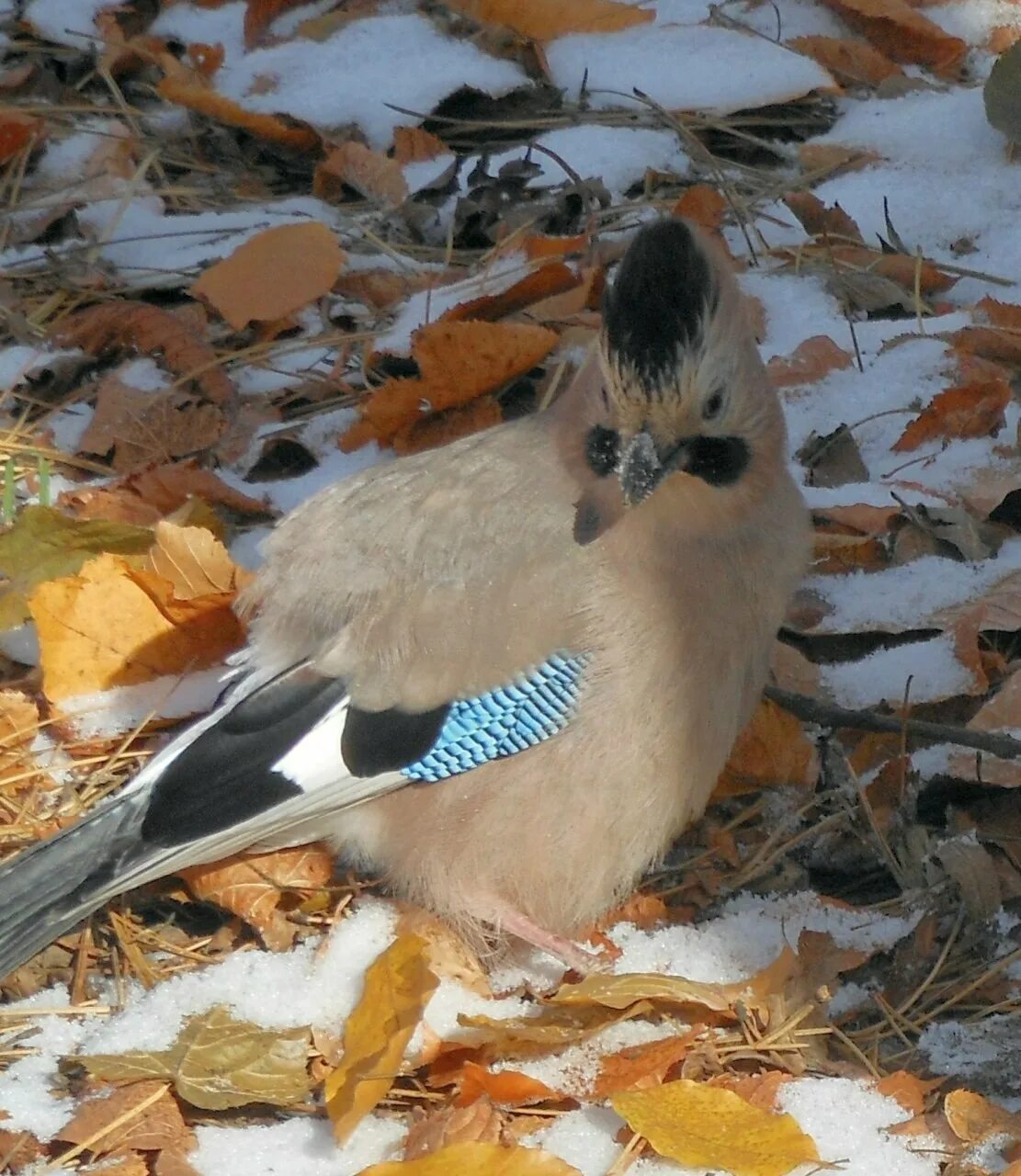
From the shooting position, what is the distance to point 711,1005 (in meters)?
2.13

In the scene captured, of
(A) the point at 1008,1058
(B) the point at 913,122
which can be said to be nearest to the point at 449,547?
(A) the point at 1008,1058

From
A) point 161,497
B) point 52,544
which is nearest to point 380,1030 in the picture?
point 52,544

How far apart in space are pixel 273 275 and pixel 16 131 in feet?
2.54

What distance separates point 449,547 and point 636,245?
1.52 ft

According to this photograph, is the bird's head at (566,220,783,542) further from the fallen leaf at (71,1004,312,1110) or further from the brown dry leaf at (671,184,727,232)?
the brown dry leaf at (671,184,727,232)

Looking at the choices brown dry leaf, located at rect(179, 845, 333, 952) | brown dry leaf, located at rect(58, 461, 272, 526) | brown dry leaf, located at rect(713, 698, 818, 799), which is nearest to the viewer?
brown dry leaf, located at rect(179, 845, 333, 952)

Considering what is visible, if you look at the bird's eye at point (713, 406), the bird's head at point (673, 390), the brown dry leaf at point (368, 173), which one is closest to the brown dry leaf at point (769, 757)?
the bird's head at point (673, 390)

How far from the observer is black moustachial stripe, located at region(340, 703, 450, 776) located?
226 centimetres

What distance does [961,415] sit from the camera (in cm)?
306

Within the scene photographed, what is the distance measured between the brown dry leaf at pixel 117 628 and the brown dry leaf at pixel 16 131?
1.47 metres

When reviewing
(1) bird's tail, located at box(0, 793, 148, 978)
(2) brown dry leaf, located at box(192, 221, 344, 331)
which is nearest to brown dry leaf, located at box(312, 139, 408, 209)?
(2) brown dry leaf, located at box(192, 221, 344, 331)

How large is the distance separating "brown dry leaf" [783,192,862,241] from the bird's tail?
193cm

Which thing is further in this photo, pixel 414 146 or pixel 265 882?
pixel 414 146

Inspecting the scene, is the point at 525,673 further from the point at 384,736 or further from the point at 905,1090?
the point at 905,1090
